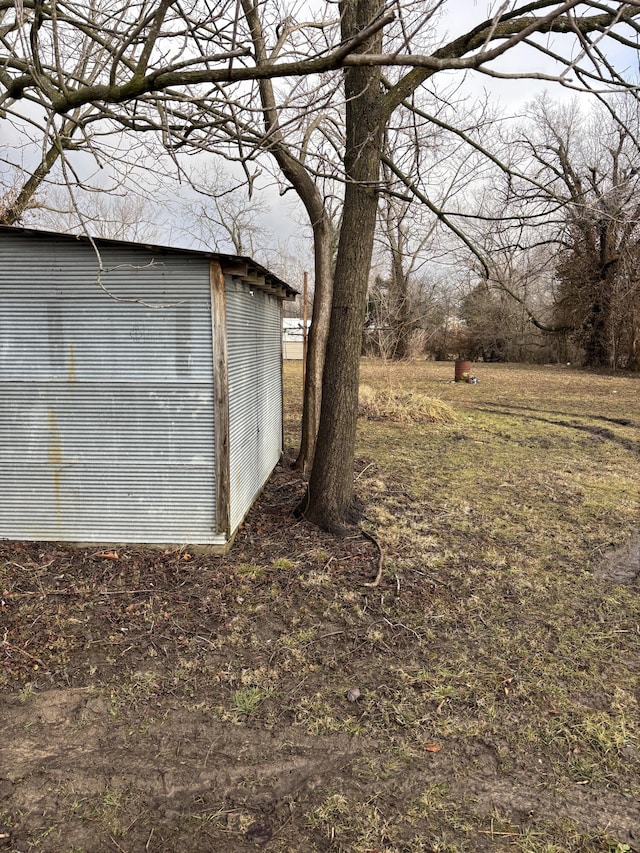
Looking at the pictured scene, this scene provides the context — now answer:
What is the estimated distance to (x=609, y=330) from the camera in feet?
76.1

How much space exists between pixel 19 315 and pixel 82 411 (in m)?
0.88

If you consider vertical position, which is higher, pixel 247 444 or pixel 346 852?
pixel 247 444

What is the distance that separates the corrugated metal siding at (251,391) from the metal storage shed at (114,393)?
20 centimetres

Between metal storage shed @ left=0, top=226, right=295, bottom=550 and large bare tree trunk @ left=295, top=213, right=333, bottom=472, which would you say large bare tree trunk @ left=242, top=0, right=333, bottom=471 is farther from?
metal storage shed @ left=0, top=226, right=295, bottom=550

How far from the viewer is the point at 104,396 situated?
14.7 ft

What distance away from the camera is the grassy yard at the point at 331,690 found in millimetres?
2275

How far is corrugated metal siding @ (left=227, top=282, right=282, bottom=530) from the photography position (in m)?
4.89

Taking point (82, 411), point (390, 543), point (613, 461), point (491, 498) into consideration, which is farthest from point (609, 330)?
point (82, 411)

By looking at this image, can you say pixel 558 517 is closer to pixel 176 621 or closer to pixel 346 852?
pixel 176 621

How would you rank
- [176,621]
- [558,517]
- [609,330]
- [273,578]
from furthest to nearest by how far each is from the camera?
[609,330], [558,517], [273,578], [176,621]

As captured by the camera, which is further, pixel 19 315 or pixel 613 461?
pixel 613 461

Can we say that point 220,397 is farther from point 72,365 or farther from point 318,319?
point 318,319

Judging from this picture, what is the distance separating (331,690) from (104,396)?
2791 millimetres

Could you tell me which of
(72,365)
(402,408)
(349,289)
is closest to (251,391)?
(349,289)
